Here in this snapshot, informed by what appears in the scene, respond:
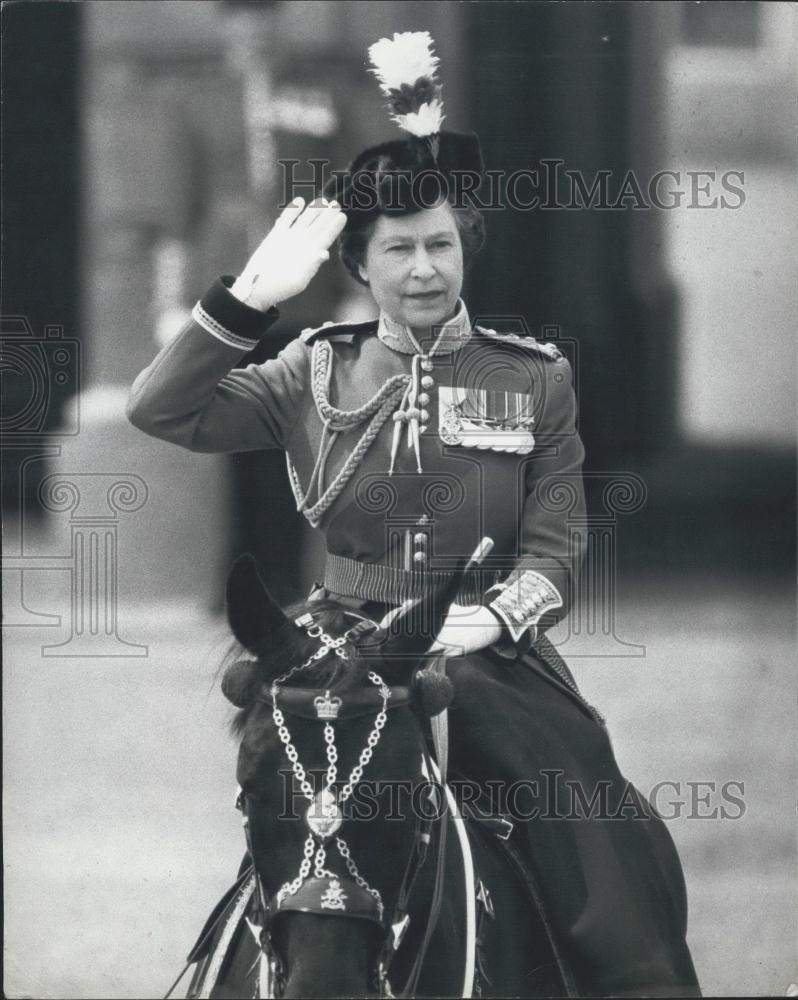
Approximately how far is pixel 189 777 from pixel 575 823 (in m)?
0.90

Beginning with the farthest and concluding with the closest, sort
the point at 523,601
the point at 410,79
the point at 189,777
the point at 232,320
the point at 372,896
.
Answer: the point at 189,777
the point at 410,79
the point at 523,601
the point at 232,320
the point at 372,896

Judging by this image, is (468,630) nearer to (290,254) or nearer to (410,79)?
(290,254)

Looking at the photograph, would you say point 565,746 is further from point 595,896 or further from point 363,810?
point 363,810

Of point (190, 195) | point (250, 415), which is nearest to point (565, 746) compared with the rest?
point (250, 415)

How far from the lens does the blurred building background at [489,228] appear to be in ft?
10.2

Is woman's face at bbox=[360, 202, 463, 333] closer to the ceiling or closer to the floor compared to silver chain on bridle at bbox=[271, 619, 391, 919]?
closer to the ceiling

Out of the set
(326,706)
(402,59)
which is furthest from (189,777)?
(402,59)

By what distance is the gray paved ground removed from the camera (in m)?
3.17

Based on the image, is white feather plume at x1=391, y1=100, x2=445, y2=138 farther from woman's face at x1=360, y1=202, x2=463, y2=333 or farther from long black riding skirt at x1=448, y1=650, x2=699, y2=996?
long black riding skirt at x1=448, y1=650, x2=699, y2=996

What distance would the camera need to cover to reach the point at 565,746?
9.74 feet

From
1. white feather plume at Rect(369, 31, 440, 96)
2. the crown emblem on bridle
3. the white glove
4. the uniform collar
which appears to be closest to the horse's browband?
the crown emblem on bridle

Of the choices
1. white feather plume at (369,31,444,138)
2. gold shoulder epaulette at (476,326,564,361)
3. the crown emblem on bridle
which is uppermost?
white feather plume at (369,31,444,138)

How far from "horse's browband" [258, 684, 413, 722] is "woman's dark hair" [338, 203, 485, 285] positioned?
1.05 m

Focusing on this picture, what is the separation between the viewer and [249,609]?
2471 mm
